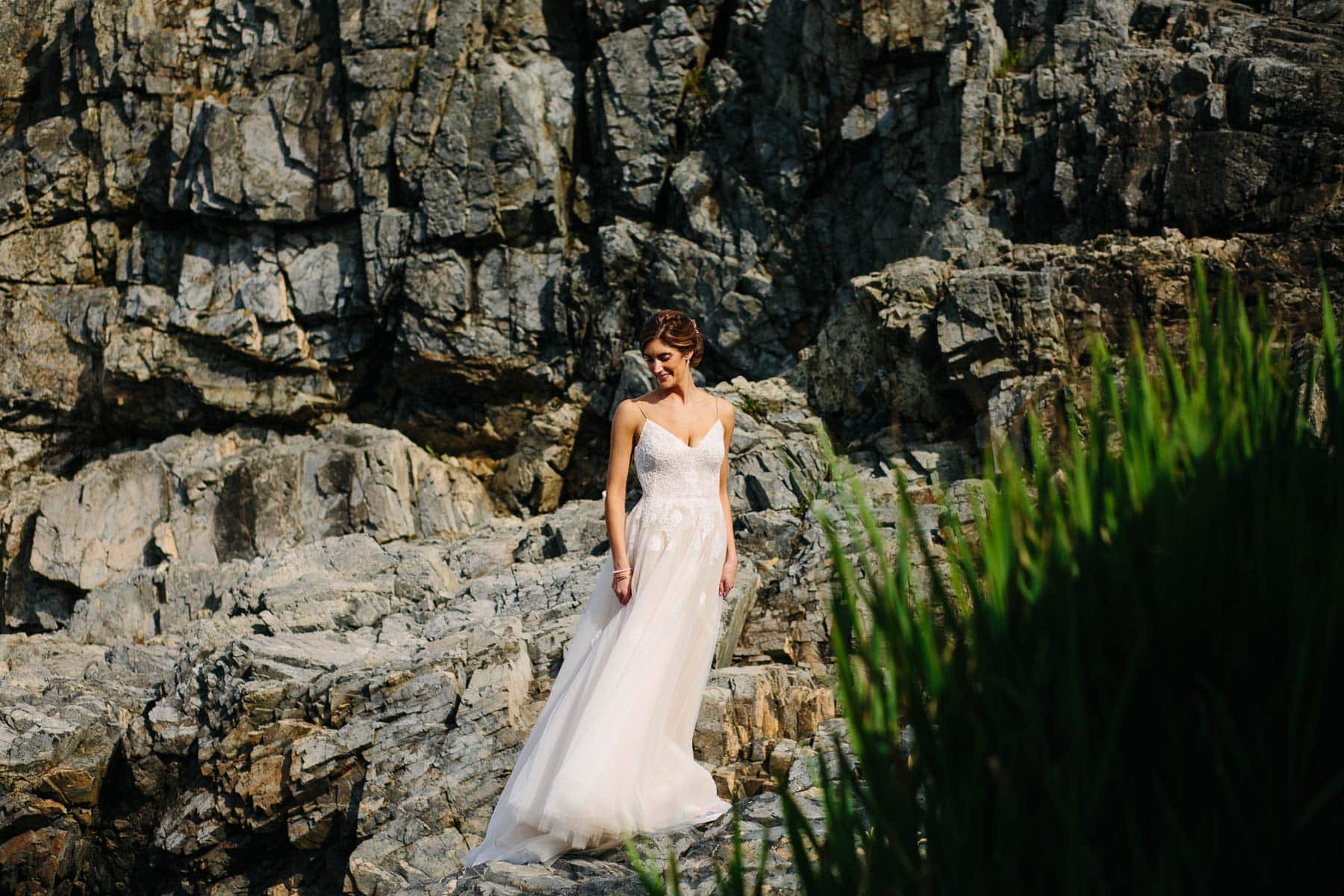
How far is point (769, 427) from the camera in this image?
17.5 meters

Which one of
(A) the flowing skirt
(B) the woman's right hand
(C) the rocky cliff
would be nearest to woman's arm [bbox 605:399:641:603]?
(B) the woman's right hand

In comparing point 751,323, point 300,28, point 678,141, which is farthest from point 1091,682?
point 300,28

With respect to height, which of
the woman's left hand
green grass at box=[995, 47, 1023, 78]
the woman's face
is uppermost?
green grass at box=[995, 47, 1023, 78]

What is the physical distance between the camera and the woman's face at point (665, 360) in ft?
19.6

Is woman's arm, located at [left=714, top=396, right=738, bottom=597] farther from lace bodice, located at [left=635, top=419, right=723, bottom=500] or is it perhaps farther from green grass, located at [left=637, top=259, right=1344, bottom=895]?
green grass, located at [left=637, top=259, right=1344, bottom=895]

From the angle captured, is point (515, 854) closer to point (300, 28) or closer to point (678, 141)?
point (678, 141)

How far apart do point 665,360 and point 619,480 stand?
2.22ft

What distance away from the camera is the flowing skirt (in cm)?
554

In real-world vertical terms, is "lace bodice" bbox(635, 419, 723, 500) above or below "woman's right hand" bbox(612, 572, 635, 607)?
above

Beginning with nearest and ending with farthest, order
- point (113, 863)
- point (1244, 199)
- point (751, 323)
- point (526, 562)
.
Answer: point (113, 863)
point (526, 562)
point (1244, 199)
point (751, 323)

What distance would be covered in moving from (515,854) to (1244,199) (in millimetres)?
17316

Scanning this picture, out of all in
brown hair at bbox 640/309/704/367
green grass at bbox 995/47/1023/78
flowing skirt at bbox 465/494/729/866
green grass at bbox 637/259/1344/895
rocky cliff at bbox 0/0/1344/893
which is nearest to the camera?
green grass at bbox 637/259/1344/895

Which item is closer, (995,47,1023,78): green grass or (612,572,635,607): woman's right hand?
(612,572,635,607): woman's right hand

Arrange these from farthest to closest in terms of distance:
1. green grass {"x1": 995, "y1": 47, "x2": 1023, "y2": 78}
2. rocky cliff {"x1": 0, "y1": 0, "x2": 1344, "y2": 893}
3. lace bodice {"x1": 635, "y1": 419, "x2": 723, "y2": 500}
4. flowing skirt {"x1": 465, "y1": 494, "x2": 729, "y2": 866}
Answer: green grass {"x1": 995, "y1": 47, "x2": 1023, "y2": 78}
rocky cliff {"x1": 0, "y1": 0, "x2": 1344, "y2": 893}
lace bodice {"x1": 635, "y1": 419, "x2": 723, "y2": 500}
flowing skirt {"x1": 465, "y1": 494, "x2": 729, "y2": 866}
